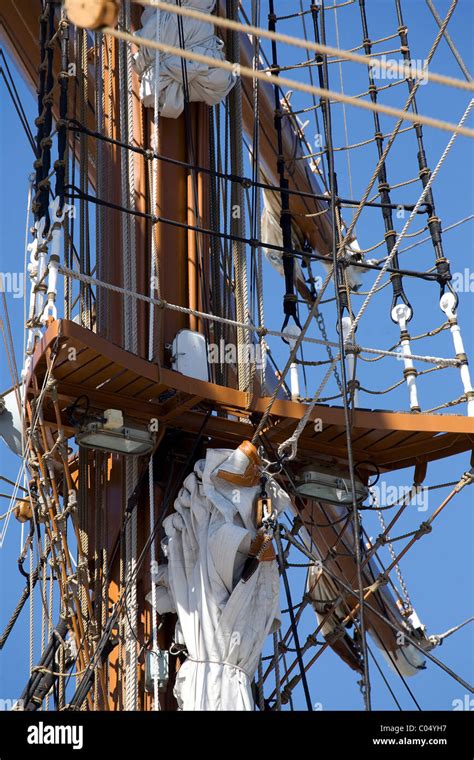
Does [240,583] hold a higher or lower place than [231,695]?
higher

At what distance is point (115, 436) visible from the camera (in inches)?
319

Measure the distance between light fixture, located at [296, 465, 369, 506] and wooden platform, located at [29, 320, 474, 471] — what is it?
4.1 inches

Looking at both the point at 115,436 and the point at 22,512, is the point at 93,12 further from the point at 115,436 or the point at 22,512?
the point at 22,512

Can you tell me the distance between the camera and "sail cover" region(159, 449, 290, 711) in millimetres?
7812

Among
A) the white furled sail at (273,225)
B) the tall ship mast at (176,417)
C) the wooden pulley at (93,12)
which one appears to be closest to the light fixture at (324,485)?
the tall ship mast at (176,417)

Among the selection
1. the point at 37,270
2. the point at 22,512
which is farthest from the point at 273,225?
the point at 37,270

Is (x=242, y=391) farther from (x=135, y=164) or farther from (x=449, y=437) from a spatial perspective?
(x=135, y=164)

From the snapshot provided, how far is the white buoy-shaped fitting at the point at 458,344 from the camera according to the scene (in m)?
8.65

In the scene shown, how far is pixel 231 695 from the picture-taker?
7766mm

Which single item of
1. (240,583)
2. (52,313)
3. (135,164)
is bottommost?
(240,583)
